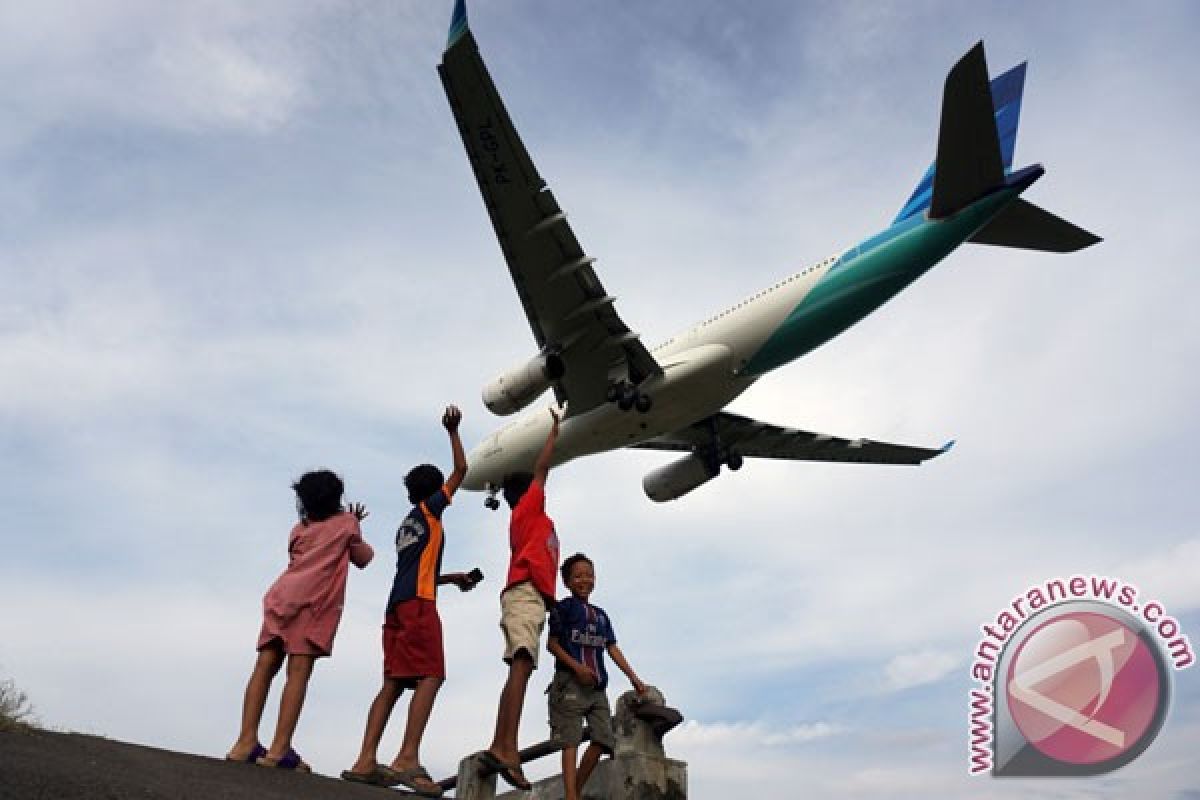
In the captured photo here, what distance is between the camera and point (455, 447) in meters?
9.12

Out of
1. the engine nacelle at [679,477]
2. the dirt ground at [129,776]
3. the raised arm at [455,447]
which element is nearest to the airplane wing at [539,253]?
the engine nacelle at [679,477]

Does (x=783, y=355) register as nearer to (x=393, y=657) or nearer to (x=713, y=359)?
(x=713, y=359)

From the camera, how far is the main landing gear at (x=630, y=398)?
2675 cm

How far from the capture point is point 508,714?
8578 millimetres

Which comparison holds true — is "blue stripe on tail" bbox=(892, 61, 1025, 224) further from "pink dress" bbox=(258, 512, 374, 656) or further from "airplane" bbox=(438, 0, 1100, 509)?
"pink dress" bbox=(258, 512, 374, 656)

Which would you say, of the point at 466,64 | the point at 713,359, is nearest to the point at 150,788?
the point at 466,64

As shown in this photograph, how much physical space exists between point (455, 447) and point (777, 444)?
2603cm

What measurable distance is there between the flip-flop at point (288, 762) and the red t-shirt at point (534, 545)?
206cm

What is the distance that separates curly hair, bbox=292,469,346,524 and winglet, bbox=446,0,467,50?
→ 46.6 ft

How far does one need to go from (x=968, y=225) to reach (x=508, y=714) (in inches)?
734

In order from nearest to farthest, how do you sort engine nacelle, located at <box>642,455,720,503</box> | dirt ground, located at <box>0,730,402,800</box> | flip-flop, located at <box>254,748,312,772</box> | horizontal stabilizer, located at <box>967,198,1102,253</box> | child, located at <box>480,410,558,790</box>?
dirt ground, located at <box>0,730,402,800</box>, flip-flop, located at <box>254,748,312,772</box>, child, located at <box>480,410,558,790</box>, horizontal stabilizer, located at <box>967,198,1102,253</box>, engine nacelle, located at <box>642,455,720,503</box>

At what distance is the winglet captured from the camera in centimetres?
2075

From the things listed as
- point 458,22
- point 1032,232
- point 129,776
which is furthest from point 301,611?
point 1032,232

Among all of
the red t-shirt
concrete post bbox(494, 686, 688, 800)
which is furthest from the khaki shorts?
the red t-shirt
